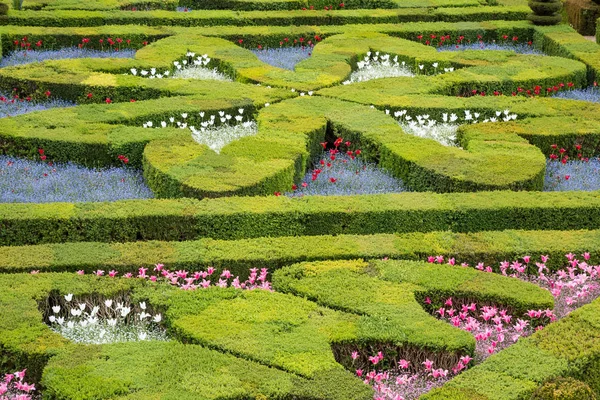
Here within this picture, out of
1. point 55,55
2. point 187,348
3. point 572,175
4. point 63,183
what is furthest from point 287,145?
point 55,55

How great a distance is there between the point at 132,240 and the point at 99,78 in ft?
20.2

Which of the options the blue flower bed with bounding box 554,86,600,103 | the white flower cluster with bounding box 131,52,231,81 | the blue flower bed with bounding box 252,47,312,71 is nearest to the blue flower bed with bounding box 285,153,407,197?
the white flower cluster with bounding box 131,52,231,81

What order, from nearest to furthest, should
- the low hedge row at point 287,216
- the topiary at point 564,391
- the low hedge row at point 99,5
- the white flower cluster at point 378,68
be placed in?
the topiary at point 564,391 → the low hedge row at point 287,216 → the white flower cluster at point 378,68 → the low hedge row at point 99,5

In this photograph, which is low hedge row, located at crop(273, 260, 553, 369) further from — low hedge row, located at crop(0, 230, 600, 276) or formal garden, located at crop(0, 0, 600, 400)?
low hedge row, located at crop(0, 230, 600, 276)

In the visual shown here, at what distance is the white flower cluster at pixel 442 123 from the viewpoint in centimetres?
1553

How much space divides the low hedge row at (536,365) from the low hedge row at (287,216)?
2741 millimetres

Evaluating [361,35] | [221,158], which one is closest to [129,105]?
[221,158]

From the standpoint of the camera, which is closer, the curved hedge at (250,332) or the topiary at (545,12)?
the curved hedge at (250,332)

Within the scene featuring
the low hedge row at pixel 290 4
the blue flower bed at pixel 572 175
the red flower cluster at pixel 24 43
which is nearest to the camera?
the blue flower bed at pixel 572 175

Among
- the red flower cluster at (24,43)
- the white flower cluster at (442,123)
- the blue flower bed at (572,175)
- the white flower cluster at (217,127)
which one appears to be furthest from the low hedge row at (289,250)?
the red flower cluster at (24,43)

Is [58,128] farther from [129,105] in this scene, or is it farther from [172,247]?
[172,247]

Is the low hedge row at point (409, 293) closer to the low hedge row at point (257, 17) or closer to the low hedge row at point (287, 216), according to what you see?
the low hedge row at point (287, 216)

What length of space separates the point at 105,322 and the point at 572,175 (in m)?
7.65

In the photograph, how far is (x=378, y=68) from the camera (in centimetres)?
1925
